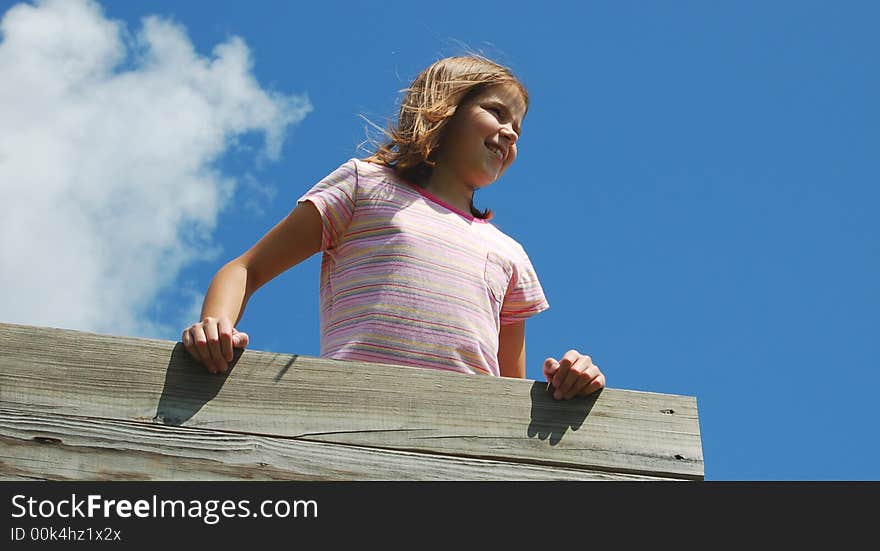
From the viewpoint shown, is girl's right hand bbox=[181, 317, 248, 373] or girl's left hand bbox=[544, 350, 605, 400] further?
girl's left hand bbox=[544, 350, 605, 400]

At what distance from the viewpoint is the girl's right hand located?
1.98 metres

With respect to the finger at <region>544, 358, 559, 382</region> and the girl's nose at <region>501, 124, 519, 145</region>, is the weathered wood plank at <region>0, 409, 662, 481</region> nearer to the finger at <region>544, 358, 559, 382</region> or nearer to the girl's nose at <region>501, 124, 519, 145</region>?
the finger at <region>544, 358, 559, 382</region>

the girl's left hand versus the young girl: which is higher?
the young girl

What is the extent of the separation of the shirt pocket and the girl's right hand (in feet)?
4.52

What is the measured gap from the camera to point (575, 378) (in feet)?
7.16

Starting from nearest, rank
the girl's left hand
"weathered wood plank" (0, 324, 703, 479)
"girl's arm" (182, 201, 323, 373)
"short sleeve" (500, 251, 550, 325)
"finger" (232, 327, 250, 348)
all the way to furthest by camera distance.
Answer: "weathered wood plank" (0, 324, 703, 479)
"finger" (232, 327, 250, 348)
the girl's left hand
"girl's arm" (182, 201, 323, 373)
"short sleeve" (500, 251, 550, 325)

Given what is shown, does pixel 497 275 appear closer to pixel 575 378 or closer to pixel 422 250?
pixel 422 250

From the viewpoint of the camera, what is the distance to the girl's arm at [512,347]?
360 cm

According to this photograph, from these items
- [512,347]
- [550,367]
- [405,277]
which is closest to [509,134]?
[512,347]

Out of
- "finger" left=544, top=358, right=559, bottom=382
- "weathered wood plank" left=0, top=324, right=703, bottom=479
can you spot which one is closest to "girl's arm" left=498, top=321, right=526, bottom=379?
"finger" left=544, top=358, right=559, bottom=382

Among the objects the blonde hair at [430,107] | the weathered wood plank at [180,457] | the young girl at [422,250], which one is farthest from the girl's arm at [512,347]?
the weathered wood plank at [180,457]

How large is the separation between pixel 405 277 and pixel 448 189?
64 centimetres
